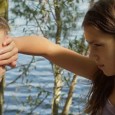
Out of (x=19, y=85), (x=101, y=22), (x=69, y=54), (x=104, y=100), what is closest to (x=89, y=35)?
(x=101, y=22)

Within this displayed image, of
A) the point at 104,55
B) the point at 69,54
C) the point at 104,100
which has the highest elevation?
the point at 104,55

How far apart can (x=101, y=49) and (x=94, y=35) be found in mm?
62

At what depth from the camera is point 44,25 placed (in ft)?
11.7

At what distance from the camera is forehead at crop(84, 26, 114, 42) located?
163 cm

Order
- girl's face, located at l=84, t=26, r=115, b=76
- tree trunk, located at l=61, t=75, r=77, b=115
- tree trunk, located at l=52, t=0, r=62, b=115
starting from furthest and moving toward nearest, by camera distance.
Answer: tree trunk, located at l=61, t=75, r=77, b=115, tree trunk, located at l=52, t=0, r=62, b=115, girl's face, located at l=84, t=26, r=115, b=76

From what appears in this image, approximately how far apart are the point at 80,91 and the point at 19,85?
1.93ft

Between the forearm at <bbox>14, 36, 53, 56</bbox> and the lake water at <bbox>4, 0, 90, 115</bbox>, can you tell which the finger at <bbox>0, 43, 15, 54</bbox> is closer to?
the forearm at <bbox>14, 36, 53, 56</bbox>

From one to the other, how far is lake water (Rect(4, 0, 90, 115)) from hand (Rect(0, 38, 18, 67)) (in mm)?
2017

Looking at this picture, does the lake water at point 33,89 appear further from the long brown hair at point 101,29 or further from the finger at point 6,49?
the finger at point 6,49

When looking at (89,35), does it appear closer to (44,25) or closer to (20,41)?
(20,41)

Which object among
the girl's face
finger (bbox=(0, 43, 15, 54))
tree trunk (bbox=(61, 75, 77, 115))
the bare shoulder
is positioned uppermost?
finger (bbox=(0, 43, 15, 54))

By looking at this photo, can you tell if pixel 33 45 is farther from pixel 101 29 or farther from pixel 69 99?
pixel 69 99

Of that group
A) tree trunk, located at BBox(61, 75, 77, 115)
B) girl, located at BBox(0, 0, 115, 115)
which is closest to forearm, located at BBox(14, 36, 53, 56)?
girl, located at BBox(0, 0, 115, 115)

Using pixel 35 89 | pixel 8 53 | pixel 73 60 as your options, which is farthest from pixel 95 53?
pixel 35 89
